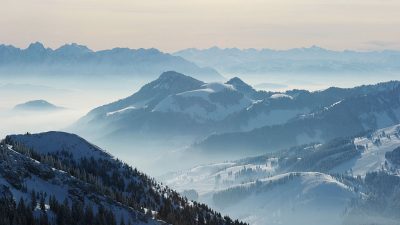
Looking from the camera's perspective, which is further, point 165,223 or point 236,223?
point 236,223

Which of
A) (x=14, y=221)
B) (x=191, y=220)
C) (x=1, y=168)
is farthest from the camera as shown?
(x=191, y=220)

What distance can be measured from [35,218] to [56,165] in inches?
2283

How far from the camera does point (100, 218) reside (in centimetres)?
13325

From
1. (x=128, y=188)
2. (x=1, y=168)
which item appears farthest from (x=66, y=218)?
(x=128, y=188)

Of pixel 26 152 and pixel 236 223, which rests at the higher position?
pixel 26 152

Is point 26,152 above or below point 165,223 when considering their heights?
above

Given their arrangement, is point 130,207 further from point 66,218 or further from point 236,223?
point 236,223

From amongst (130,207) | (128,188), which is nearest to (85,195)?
(130,207)

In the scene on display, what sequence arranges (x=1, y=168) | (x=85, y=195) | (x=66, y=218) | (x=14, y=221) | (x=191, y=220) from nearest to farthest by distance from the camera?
(x=14, y=221), (x=66, y=218), (x=1, y=168), (x=85, y=195), (x=191, y=220)

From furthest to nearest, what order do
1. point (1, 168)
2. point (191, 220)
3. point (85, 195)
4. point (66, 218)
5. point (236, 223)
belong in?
1. point (236, 223)
2. point (191, 220)
3. point (85, 195)
4. point (1, 168)
5. point (66, 218)

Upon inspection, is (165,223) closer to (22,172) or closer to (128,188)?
(22,172)

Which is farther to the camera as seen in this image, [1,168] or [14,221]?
[1,168]

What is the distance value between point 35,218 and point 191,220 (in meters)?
57.9

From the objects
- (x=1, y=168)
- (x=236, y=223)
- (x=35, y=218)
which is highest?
(x=1, y=168)
